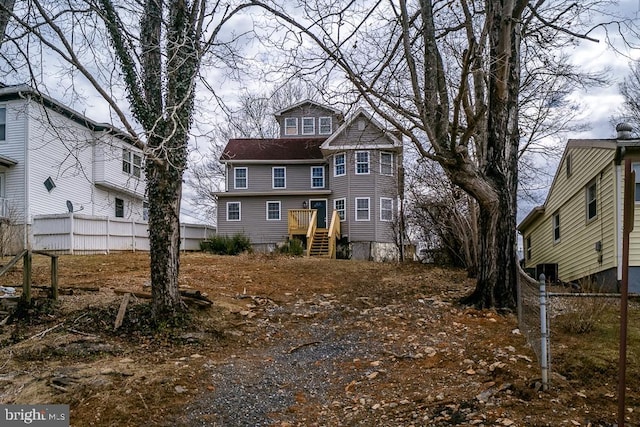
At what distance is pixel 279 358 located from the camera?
639 cm

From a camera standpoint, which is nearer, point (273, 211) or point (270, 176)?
point (273, 211)

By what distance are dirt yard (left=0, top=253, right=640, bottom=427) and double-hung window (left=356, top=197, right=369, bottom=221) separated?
Answer: 1293cm

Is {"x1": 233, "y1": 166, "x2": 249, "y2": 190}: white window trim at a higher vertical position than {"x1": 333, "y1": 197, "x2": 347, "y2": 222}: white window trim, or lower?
higher

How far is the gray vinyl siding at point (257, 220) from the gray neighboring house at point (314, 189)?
5cm

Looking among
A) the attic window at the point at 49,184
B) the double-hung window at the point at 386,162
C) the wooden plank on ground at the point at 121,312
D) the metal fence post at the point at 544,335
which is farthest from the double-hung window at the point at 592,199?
the attic window at the point at 49,184

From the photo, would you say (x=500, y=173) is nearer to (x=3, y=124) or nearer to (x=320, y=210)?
(x=320, y=210)

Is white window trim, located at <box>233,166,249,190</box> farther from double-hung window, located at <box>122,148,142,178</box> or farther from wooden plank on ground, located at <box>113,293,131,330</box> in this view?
wooden plank on ground, located at <box>113,293,131,330</box>

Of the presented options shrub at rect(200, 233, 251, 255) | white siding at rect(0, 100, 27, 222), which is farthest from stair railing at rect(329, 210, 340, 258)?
white siding at rect(0, 100, 27, 222)

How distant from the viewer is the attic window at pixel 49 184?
1905cm

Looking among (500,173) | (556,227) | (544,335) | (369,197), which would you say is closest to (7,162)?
(369,197)

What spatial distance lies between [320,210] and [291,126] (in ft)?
Answer: 16.7

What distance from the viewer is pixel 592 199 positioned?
12555 millimetres

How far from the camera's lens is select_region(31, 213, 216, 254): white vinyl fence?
54.6 feet

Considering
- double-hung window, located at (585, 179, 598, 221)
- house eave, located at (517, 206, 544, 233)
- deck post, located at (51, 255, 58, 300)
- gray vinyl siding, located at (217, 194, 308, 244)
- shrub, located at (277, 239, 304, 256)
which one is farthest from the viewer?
gray vinyl siding, located at (217, 194, 308, 244)
